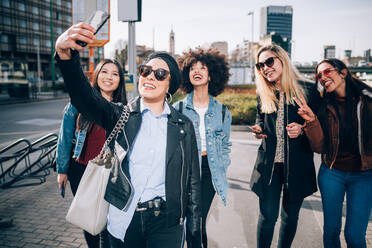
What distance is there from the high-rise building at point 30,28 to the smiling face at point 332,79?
4930 centimetres

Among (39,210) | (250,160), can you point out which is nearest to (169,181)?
(39,210)

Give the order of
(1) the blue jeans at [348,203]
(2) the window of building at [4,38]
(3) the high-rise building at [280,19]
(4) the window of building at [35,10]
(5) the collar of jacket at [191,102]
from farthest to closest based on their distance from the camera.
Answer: (3) the high-rise building at [280,19]
(4) the window of building at [35,10]
(2) the window of building at [4,38]
(5) the collar of jacket at [191,102]
(1) the blue jeans at [348,203]

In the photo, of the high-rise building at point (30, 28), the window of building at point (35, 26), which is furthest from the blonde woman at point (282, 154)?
the window of building at point (35, 26)

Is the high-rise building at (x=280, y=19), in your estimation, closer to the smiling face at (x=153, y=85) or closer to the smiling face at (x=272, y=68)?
the smiling face at (x=272, y=68)

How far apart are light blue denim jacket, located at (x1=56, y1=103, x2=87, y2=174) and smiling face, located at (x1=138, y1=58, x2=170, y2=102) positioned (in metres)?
1.07

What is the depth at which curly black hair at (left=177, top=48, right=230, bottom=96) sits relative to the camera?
3.37m

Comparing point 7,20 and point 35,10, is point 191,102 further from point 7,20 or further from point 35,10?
point 35,10

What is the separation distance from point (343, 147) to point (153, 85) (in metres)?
1.72

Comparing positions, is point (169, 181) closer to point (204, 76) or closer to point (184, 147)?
point (184, 147)

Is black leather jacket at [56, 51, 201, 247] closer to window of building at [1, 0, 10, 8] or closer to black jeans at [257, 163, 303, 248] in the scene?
black jeans at [257, 163, 303, 248]

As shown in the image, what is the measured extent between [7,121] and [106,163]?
13821mm

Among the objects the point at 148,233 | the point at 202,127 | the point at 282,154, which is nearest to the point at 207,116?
the point at 202,127

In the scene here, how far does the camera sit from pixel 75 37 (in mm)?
1370

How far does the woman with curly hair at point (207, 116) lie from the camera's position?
9.78 ft
